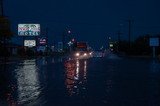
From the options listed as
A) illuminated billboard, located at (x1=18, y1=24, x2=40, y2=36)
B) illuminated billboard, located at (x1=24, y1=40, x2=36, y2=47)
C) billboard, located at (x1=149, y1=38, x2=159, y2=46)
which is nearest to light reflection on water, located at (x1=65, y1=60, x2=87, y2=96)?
billboard, located at (x1=149, y1=38, x2=159, y2=46)

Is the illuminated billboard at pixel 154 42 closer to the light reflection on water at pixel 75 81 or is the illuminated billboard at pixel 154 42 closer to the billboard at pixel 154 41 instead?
the billboard at pixel 154 41

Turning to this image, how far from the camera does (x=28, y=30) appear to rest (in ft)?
401

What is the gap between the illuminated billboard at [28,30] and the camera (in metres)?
121

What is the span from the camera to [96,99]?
1614cm

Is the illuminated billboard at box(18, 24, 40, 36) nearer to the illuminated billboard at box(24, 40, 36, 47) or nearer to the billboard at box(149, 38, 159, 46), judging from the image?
the illuminated billboard at box(24, 40, 36, 47)

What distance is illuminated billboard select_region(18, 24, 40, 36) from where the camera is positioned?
121 m

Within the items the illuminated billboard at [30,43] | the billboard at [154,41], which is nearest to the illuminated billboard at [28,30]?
the illuminated billboard at [30,43]

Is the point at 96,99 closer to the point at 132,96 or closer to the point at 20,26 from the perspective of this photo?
the point at 132,96

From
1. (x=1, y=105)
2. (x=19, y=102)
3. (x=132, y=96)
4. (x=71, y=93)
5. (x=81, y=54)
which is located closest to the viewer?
(x=1, y=105)

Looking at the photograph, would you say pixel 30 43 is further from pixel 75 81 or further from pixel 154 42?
pixel 75 81

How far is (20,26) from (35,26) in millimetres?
3908

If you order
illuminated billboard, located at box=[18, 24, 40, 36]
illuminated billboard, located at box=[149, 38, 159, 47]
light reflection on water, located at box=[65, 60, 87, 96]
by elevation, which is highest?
illuminated billboard, located at box=[18, 24, 40, 36]

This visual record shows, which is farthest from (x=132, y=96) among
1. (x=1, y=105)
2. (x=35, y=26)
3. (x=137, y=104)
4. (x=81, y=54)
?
(x=35, y=26)

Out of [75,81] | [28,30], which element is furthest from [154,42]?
[75,81]
